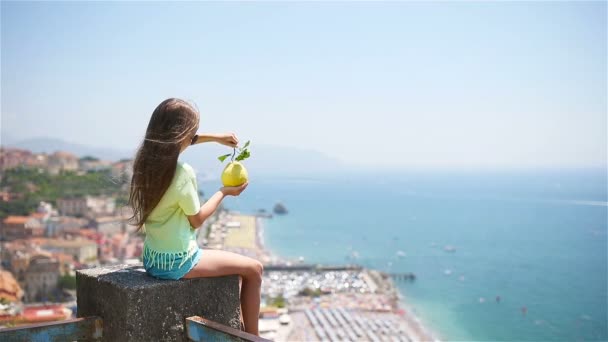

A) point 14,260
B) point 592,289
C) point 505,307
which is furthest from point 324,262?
point 14,260

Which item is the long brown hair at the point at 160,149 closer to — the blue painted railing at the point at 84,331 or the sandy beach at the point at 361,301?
the blue painted railing at the point at 84,331

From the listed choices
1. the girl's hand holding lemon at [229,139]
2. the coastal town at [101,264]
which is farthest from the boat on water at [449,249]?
the girl's hand holding lemon at [229,139]

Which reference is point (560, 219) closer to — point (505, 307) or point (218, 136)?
point (505, 307)

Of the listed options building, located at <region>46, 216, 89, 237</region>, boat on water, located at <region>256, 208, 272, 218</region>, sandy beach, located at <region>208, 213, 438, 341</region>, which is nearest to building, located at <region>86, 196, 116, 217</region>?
building, located at <region>46, 216, 89, 237</region>

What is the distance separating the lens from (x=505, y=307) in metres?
34.8

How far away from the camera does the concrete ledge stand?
158 centimetres

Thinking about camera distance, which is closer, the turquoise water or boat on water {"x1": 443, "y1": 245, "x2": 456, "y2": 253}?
the turquoise water

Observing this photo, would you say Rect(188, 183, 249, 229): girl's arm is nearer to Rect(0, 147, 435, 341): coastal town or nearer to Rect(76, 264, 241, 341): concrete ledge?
Rect(76, 264, 241, 341): concrete ledge

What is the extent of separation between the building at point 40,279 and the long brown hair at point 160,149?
31.6 meters

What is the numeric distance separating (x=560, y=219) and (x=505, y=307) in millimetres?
49985

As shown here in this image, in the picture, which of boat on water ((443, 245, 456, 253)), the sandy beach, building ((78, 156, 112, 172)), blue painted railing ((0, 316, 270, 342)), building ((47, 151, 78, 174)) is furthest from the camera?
building ((78, 156, 112, 172))

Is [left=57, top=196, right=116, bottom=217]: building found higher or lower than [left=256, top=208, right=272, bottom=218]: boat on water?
higher

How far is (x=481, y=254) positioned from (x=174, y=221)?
181ft

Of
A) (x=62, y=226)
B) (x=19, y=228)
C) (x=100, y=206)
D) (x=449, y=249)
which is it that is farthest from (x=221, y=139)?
(x=449, y=249)
